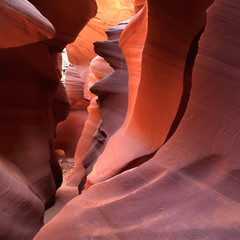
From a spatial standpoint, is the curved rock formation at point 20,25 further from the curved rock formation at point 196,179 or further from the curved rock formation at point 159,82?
the curved rock formation at point 196,179

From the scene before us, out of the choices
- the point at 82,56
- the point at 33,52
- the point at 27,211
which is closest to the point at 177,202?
the point at 27,211

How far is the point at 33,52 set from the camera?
323 cm

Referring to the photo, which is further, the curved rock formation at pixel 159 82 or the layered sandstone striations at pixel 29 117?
the layered sandstone striations at pixel 29 117

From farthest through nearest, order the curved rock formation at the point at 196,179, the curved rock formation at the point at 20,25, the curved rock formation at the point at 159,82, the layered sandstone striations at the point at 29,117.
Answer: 1. the layered sandstone striations at the point at 29,117
2. the curved rock formation at the point at 159,82
3. the curved rock formation at the point at 20,25
4. the curved rock formation at the point at 196,179

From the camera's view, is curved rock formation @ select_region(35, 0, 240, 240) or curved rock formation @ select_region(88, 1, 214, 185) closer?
curved rock formation @ select_region(35, 0, 240, 240)

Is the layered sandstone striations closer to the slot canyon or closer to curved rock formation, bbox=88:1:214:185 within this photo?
the slot canyon

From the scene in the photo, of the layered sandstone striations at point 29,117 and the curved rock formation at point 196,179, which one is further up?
the curved rock formation at point 196,179

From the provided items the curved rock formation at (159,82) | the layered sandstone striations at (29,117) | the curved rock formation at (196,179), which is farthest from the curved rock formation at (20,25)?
the curved rock formation at (196,179)

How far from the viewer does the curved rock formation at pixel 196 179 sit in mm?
917

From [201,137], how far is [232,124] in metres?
0.14

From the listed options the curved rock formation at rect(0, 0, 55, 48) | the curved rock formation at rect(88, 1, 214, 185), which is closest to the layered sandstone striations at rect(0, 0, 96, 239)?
the curved rock formation at rect(0, 0, 55, 48)

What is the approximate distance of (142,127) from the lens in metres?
2.20

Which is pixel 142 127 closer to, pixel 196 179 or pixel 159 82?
pixel 159 82

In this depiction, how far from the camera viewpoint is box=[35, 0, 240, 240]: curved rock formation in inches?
36.1
